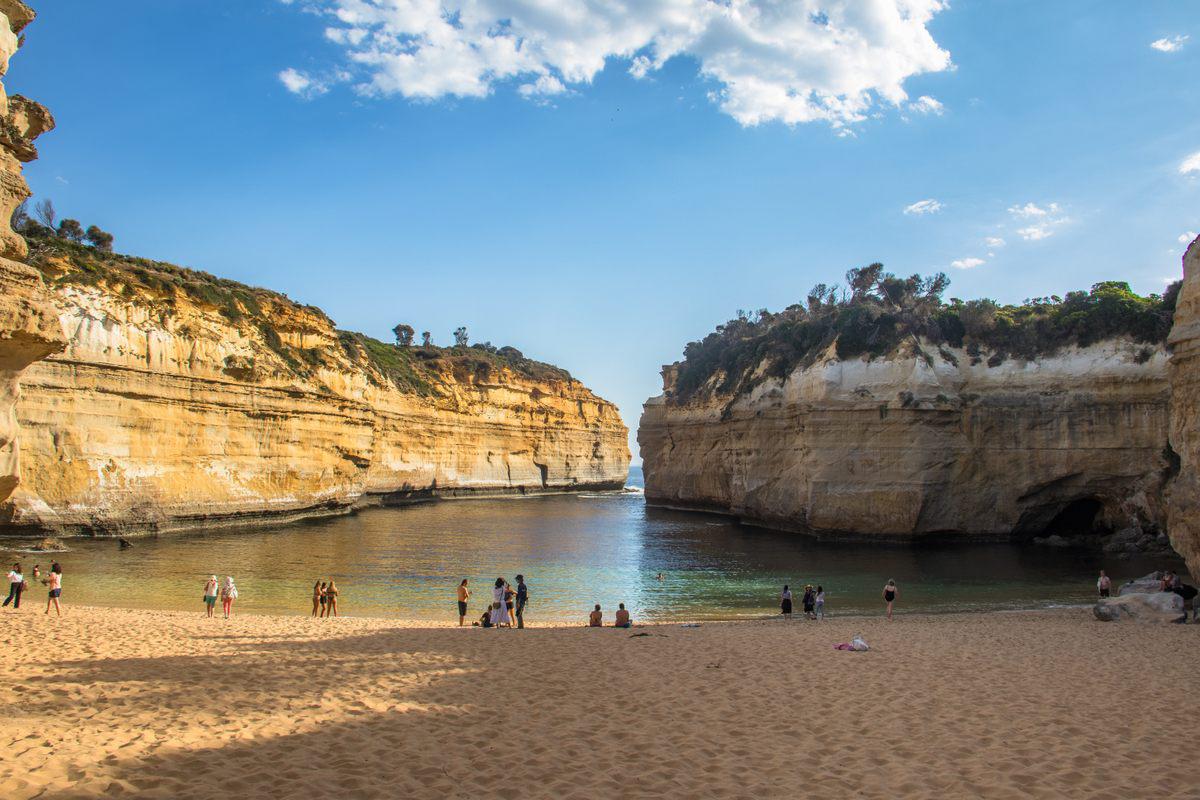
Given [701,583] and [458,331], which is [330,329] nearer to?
[701,583]

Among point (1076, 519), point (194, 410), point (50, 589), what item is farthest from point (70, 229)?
point (1076, 519)

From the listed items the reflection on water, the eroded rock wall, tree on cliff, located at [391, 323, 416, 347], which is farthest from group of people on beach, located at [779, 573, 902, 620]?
tree on cliff, located at [391, 323, 416, 347]

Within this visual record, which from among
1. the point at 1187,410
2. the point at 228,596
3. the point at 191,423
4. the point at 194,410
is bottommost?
the point at 228,596

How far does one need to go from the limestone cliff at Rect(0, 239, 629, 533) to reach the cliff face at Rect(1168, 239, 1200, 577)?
26246 millimetres

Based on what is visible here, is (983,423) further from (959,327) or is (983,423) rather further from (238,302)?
(238,302)

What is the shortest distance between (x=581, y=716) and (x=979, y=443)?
30931 mm

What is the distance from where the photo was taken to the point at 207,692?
27.7 feet

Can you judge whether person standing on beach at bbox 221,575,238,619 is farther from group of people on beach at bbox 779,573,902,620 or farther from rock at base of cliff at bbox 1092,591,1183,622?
rock at base of cliff at bbox 1092,591,1183,622

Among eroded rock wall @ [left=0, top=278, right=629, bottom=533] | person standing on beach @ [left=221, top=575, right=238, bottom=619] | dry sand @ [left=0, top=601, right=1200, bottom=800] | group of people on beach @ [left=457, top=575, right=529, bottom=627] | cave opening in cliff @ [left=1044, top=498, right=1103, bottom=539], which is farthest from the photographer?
cave opening in cliff @ [left=1044, top=498, right=1103, bottom=539]

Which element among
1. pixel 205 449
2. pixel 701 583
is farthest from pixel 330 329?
pixel 701 583

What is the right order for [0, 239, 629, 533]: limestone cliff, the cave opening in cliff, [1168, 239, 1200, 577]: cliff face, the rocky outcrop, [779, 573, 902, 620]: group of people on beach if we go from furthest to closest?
1. the cave opening in cliff
2. [0, 239, 629, 533]: limestone cliff
3. [779, 573, 902, 620]: group of people on beach
4. [1168, 239, 1200, 577]: cliff face
5. the rocky outcrop

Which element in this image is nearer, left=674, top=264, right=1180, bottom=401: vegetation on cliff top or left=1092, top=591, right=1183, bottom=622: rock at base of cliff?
left=1092, top=591, right=1183, bottom=622: rock at base of cliff

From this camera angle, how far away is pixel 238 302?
40.1 m

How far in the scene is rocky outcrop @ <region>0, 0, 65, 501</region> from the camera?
7.27m
